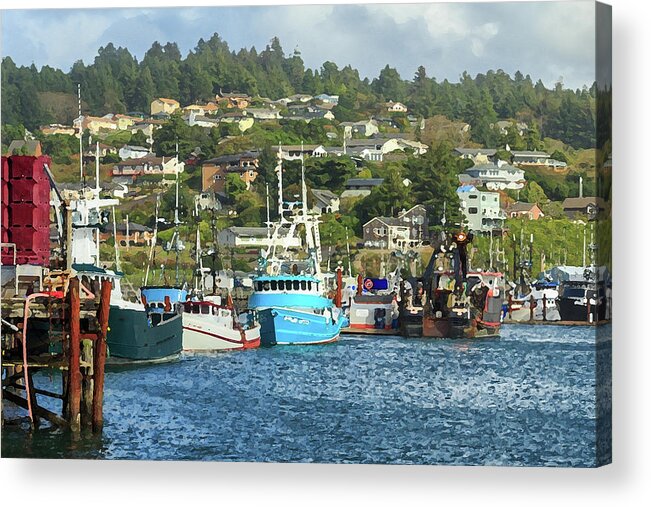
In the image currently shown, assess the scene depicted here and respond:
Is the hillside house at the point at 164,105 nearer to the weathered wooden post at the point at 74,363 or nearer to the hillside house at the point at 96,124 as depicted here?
the hillside house at the point at 96,124

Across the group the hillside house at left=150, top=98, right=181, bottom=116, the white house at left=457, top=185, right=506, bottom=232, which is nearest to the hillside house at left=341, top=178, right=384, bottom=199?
the white house at left=457, top=185, right=506, bottom=232

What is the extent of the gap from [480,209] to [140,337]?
3831 millimetres

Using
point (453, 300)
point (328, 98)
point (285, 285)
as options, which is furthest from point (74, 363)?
point (453, 300)

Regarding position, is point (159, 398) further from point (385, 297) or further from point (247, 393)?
point (385, 297)

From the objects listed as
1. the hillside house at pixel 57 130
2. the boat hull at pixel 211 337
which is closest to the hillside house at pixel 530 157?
the boat hull at pixel 211 337

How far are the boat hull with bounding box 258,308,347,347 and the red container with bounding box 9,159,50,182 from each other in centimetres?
309

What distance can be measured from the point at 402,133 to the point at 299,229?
1428 mm

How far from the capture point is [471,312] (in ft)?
68.5

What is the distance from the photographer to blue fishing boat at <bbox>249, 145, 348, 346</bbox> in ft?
67.9

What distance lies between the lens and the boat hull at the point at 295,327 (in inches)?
842

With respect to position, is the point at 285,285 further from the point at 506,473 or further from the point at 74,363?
the point at 506,473

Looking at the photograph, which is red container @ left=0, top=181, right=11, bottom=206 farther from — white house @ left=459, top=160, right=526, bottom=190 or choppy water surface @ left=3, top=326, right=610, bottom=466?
white house @ left=459, top=160, right=526, bottom=190

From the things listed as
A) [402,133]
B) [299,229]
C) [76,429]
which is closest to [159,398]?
[76,429]

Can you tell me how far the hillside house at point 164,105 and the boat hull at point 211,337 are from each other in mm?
2327
